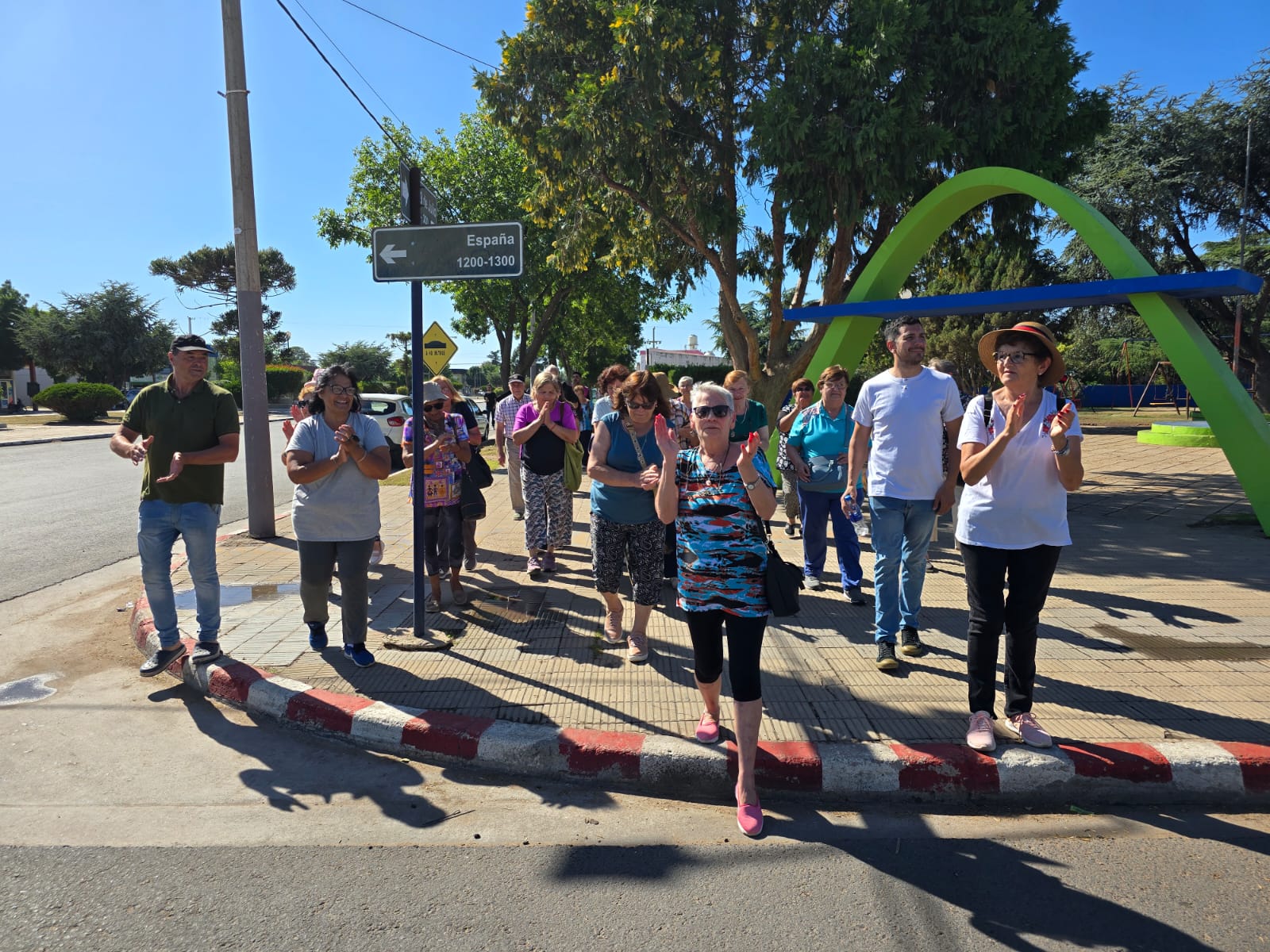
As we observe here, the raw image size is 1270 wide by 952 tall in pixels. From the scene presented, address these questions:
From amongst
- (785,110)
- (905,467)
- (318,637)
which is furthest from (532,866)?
(785,110)

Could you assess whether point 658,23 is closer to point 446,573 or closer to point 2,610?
point 446,573

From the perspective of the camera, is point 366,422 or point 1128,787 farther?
Answer: point 366,422

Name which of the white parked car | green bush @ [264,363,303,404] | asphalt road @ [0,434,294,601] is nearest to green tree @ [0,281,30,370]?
green bush @ [264,363,303,404]

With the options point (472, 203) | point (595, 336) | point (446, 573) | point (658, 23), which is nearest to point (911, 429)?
point (446, 573)

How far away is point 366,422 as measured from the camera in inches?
185

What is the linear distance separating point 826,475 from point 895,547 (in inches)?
60.2

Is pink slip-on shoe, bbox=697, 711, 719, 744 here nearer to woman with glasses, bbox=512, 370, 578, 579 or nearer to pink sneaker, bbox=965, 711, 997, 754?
pink sneaker, bbox=965, 711, 997, 754

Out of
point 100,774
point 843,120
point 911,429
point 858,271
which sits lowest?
point 100,774

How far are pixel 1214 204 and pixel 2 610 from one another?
31995 mm

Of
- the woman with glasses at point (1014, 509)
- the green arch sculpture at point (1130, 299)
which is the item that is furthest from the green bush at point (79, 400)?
the woman with glasses at point (1014, 509)

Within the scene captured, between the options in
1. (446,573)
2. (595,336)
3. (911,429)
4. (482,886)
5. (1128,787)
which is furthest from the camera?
(595,336)

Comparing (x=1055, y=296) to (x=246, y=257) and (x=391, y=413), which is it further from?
(x=391, y=413)

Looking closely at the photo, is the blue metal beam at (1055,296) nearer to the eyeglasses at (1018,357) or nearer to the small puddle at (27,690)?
the eyeglasses at (1018,357)

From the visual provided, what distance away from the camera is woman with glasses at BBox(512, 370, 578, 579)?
256 inches
